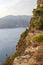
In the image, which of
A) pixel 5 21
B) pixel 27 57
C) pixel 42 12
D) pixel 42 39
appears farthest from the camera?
pixel 5 21

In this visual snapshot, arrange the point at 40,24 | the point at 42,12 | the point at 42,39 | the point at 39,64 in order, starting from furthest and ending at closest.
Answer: the point at 42,12 < the point at 40,24 < the point at 42,39 < the point at 39,64

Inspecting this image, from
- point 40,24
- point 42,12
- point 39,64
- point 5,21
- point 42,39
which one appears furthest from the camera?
point 5,21

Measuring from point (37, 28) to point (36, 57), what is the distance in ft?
19.5

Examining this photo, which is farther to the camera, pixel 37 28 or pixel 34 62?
pixel 37 28

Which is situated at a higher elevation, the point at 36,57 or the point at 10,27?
the point at 36,57

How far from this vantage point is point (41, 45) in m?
9.68

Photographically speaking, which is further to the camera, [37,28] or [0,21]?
[0,21]

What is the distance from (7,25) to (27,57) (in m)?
148

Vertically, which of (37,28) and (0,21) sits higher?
(37,28)

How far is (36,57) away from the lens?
29.1 ft

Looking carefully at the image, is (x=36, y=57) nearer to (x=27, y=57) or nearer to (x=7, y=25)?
(x=27, y=57)

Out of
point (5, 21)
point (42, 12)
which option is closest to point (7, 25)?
point (5, 21)

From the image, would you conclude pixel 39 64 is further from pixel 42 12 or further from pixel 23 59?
pixel 42 12

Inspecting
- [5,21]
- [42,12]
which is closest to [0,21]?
[5,21]
